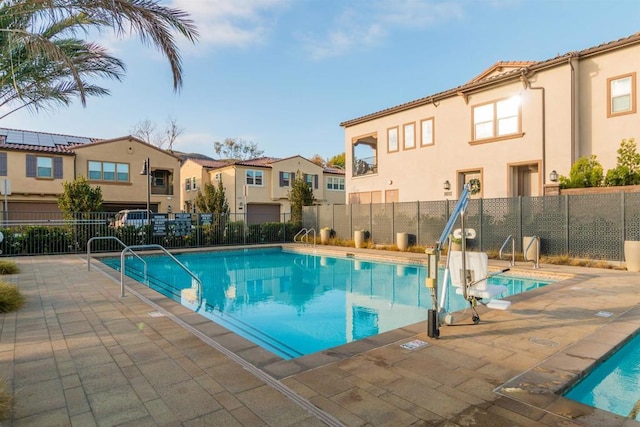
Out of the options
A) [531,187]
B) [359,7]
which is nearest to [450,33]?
[359,7]

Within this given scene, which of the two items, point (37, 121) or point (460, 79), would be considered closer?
point (37, 121)

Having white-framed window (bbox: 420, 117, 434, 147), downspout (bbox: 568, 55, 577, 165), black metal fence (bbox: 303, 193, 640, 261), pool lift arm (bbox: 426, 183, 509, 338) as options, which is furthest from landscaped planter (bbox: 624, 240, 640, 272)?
white-framed window (bbox: 420, 117, 434, 147)

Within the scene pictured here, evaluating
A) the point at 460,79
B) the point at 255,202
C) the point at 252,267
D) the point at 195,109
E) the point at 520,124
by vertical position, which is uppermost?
the point at 460,79

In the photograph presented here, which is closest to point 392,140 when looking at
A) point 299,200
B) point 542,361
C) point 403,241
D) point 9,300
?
point 403,241

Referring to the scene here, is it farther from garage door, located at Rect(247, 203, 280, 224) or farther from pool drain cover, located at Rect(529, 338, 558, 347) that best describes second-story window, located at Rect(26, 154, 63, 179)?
pool drain cover, located at Rect(529, 338, 558, 347)

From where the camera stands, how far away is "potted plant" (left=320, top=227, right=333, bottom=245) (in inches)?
766

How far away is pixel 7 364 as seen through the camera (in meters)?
3.56

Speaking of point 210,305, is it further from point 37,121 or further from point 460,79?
point 460,79

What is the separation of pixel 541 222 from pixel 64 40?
1369 centimetres

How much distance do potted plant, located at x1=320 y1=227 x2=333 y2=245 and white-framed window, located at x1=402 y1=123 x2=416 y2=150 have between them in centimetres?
576

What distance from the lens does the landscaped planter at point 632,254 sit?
9422mm

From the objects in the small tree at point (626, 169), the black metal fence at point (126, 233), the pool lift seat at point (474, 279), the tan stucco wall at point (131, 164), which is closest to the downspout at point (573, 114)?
the small tree at point (626, 169)

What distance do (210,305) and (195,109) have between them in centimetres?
1169

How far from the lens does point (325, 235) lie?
19.5 metres
